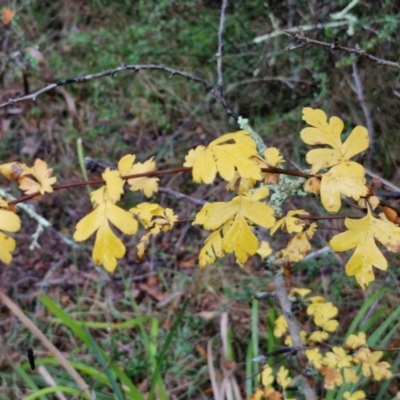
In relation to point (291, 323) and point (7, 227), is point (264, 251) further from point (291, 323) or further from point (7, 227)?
point (7, 227)

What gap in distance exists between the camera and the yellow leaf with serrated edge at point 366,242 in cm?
73

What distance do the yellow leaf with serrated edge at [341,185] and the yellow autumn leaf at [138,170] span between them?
0.29 metres

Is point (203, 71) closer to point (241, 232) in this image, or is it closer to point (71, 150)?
point (71, 150)

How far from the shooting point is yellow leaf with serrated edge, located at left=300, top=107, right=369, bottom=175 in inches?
29.2

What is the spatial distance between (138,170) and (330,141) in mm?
317

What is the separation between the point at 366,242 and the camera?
2.41 ft

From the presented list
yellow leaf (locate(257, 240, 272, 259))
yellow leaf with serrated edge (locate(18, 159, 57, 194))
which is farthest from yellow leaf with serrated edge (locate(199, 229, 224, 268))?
yellow leaf (locate(257, 240, 272, 259))

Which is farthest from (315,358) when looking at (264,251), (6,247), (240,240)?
(6,247)

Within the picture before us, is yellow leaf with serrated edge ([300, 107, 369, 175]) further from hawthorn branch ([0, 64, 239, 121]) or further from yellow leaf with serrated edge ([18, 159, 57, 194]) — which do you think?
yellow leaf with serrated edge ([18, 159, 57, 194])

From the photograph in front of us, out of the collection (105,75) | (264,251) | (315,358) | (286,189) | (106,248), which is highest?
(105,75)

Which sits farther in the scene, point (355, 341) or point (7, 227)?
point (355, 341)

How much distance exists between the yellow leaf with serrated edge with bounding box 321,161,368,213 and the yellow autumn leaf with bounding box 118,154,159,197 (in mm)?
286

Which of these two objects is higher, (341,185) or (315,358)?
(341,185)

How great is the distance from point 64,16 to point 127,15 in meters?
0.46
